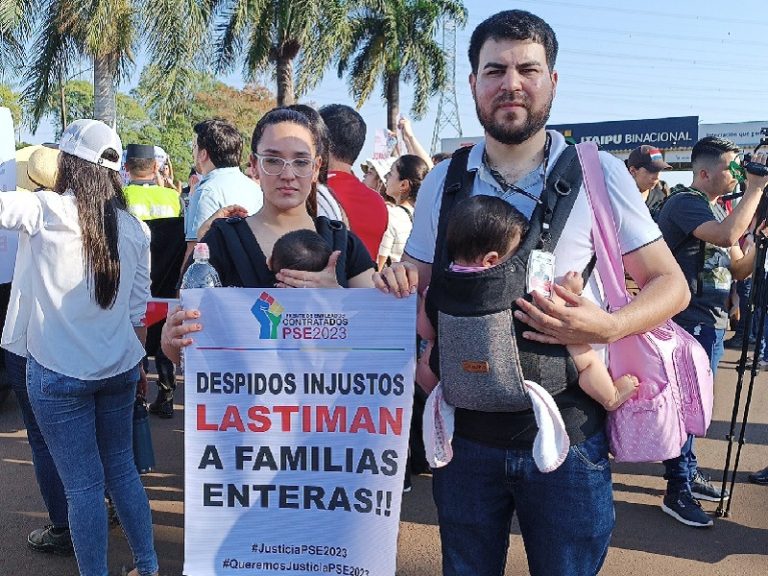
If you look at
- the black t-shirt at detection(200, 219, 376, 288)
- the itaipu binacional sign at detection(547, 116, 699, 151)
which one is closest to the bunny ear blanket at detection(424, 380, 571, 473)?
the black t-shirt at detection(200, 219, 376, 288)

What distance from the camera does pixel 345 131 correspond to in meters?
3.69

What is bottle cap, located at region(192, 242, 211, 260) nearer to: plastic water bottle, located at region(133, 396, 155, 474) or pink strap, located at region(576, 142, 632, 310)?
pink strap, located at region(576, 142, 632, 310)

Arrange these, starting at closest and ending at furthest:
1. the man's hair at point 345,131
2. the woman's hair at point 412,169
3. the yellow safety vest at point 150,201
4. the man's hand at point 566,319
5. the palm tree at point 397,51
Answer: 1. the man's hand at point 566,319
2. the man's hair at point 345,131
3. the woman's hair at point 412,169
4. the yellow safety vest at point 150,201
5. the palm tree at point 397,51

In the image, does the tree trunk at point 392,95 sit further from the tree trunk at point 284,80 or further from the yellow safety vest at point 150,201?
the yellow safety vest at point 150,201

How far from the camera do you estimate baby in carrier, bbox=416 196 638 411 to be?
5.62ft

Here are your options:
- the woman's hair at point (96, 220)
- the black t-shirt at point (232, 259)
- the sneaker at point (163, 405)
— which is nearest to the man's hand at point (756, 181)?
the black t-shirt at point (232, 259)

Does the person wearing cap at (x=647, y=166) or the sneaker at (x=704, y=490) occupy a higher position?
the person wearing cap at (x=647, y=166)

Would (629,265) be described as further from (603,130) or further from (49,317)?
Answer: (603,130)

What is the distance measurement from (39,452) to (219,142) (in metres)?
1.87

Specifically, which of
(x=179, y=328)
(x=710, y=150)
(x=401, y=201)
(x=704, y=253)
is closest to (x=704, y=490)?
(x=704, y=253)

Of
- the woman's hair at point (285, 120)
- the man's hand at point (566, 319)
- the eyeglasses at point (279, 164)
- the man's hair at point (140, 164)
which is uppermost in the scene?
the woman's hair at point (285, 120)

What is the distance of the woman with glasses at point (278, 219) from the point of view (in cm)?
211

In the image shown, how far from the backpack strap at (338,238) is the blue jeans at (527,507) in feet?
2.08

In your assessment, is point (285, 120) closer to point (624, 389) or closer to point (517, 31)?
point (517, 31)
